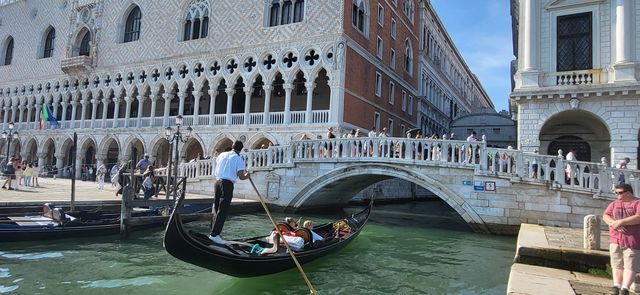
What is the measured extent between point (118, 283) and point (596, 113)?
11579 millimetres

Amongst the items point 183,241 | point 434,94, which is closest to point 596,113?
point 183,241

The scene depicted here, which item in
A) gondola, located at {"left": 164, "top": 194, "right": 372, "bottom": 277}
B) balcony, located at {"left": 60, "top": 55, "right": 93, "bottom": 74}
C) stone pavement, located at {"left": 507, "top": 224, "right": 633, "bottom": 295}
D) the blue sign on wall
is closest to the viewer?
stone pavement, located at {"left": 507, "top": 224, "right": 633, "bottom": 295}

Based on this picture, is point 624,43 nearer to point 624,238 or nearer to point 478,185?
point 478,185

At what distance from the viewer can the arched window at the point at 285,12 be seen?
1706 centimetres

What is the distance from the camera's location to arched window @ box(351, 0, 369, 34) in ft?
55.6

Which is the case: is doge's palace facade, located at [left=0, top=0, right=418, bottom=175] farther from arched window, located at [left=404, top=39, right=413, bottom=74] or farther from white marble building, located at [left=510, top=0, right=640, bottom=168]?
white marble building, located at [left=510, top=0, right=640, bottom=168]

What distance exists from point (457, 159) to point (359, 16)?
8990mm

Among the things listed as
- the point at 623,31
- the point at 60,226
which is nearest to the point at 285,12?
the point at 623,31

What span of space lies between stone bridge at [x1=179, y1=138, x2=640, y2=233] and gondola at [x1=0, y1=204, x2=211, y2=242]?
14.7ft

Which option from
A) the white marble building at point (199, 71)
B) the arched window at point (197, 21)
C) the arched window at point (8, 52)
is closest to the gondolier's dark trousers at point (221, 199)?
the white marble building at point (199, 71)

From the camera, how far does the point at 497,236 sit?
9.86 m

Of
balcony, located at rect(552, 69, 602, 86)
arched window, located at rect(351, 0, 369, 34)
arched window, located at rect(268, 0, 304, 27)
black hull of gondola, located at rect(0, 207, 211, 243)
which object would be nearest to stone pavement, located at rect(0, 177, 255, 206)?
black hull of gondola, located at rect(0, 207, 211, 243)

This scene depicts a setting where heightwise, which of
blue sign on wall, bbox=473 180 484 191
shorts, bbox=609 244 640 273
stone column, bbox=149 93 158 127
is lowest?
shorts, bbox=609 244 640 273

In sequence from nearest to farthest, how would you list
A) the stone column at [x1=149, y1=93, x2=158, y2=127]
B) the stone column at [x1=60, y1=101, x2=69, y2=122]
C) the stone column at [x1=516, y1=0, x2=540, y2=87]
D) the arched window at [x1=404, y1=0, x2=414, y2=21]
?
1. the stone column at [x1=516, y1=0, x2=540, y2=87]
2. the stone column at [x1=149, y1=93, x2=158, y2=127]
3. the arched window at [x1=404, y1=0, x2=414, y2=21]
4. the stone column at [x1=60, y1=101, x2=69, y2=122]
